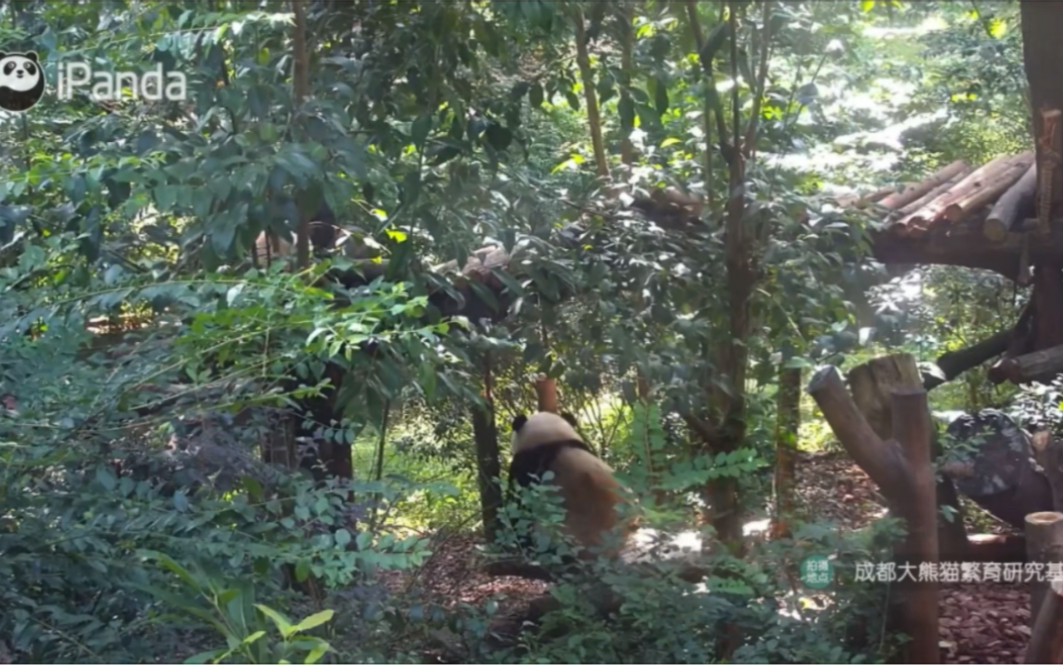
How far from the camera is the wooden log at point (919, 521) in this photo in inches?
94.6

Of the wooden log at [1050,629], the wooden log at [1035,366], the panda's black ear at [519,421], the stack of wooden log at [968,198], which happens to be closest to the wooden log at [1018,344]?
the wooden log at [1035,366]

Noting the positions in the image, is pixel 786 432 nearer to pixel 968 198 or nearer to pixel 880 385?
pixel 880 385

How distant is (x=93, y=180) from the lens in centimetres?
175

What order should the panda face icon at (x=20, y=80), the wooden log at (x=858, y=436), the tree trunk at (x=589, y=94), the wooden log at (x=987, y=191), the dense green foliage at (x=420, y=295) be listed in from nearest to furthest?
the dense green foliage at (x=420, y=295) → the panda face icon at (x=20, y=80) → the wooden log at (x=858, y=436) → the tree trunk at (x=589, y=94) → the wooden log at (x=987, y=191)

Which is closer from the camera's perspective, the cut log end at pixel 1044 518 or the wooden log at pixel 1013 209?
the cut log end at pixel 1044 518

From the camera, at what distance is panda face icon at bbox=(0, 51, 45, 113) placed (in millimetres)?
1960

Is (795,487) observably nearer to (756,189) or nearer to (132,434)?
(756,189)

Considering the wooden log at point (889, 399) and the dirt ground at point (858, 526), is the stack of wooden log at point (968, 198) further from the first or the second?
the dirt ground at point (858, 526)

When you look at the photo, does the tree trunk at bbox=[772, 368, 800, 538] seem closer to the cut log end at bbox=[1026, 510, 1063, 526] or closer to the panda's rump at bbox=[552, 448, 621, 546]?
the panda's rump at bbox=[552, 448, 621, 546]

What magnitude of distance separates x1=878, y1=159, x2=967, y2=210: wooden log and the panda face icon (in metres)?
2.29

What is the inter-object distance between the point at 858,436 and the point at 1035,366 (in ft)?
2.60

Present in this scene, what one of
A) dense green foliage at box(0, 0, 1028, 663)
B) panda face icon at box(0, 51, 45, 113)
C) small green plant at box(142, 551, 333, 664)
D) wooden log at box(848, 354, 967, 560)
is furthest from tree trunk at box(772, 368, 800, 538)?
panda face icon at box(0, 51, 45, 113)

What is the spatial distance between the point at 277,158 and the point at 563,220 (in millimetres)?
1043

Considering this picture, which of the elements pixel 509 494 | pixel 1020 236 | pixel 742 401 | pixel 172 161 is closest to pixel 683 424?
pixel 742 401
